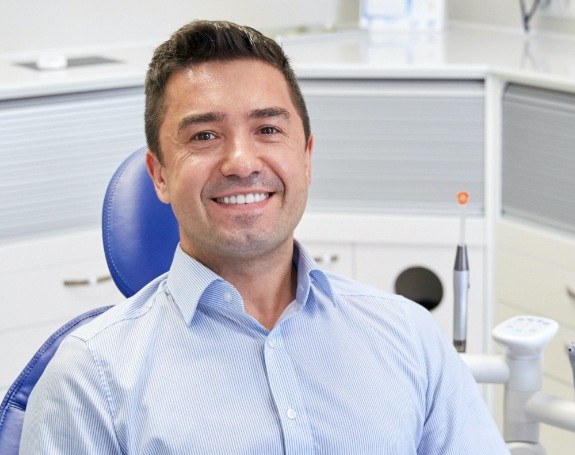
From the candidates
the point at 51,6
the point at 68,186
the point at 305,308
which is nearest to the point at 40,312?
the point at 68,186

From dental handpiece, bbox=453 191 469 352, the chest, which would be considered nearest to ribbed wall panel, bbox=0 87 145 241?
dental handpiece, bbox=453 191 469 352

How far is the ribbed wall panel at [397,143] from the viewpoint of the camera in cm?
285

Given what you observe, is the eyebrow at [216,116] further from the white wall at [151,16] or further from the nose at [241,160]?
the white wall at [151,16]

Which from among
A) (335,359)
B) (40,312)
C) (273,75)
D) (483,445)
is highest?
(273,75)

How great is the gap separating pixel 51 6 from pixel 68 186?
741mm

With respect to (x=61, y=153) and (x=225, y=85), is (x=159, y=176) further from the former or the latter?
(x=61, y=153)

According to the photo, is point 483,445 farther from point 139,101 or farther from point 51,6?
point 51,6

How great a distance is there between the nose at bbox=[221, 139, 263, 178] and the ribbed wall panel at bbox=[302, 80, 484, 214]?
1.45 m

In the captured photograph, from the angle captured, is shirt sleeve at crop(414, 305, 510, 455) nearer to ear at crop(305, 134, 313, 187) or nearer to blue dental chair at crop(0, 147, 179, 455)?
ear at crop(305, 134, 313, 187)

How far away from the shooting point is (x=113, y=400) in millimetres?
1360

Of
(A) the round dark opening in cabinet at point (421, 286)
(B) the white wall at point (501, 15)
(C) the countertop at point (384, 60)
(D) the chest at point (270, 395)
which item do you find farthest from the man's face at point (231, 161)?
(B) the white wall at point (501, 15)

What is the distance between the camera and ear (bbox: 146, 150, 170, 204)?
1.54 m

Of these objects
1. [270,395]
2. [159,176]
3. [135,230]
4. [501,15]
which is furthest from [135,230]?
[501,15]

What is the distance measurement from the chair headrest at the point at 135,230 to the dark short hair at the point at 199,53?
0.99 feet
